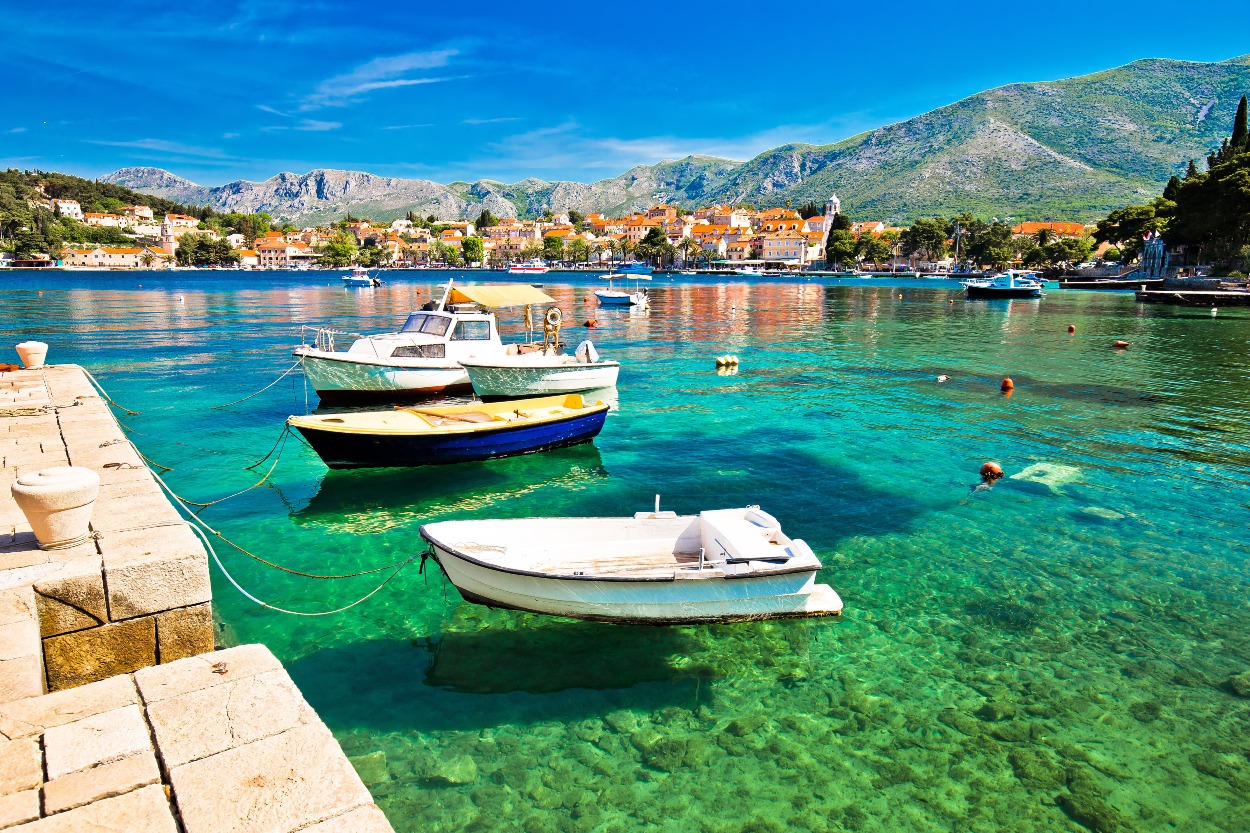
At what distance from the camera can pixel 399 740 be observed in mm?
6617

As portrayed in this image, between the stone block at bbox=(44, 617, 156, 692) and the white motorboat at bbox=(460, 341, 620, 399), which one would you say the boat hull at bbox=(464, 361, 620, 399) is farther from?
the stone block at bbox=(44, 617, 156, 692)

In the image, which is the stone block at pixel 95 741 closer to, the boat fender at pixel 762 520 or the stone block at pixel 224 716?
the stone block at pixel 224 716

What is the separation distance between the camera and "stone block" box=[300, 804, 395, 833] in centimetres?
377

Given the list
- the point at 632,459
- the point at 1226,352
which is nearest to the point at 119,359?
the point at 632,459

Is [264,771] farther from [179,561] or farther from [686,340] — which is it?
[686,340]

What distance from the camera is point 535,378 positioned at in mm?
20453

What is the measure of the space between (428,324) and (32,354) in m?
10.4

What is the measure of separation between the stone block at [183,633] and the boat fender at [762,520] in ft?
20.9

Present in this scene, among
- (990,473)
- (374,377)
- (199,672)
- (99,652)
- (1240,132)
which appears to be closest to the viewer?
(199,672)

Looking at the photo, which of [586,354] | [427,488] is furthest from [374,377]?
[427,488]

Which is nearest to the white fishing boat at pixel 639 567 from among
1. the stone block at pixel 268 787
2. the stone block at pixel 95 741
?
the stone block at pixel 268 787

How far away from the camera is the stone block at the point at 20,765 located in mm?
3959

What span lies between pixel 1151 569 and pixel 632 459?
1011cm

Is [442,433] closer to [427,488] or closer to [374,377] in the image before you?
[427,488]
